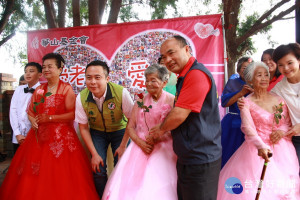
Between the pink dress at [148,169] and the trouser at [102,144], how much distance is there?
332mm

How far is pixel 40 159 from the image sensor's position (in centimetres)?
235

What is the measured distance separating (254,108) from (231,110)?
492 millimetres

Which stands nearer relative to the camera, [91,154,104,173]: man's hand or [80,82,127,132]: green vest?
[91,154,104,173]: man's hand

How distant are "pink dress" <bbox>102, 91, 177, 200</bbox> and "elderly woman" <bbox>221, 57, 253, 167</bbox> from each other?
2.62 feet

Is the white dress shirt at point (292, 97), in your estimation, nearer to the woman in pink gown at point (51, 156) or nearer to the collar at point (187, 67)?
the collar at point (187, 67)

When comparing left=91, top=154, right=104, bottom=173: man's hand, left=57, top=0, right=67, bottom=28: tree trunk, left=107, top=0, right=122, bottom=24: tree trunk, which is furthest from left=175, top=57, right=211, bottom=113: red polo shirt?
left=57, top=0, right=67, bottom=28: tree trunk

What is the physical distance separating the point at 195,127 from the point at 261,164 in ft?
3.14

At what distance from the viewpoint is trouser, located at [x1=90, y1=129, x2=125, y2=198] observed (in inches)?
92.3

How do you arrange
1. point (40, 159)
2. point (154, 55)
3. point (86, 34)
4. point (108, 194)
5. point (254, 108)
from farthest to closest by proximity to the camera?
1. point (86, 34)
2. point (154, 55)
3. point (40, 159)
4. point (254, 108)
5. point (108, 194)

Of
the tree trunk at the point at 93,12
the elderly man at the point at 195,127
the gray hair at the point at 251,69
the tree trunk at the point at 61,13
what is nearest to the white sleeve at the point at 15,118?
the elderly man at the point at 195,127

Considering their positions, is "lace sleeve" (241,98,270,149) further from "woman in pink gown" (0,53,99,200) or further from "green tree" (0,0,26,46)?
"green tree" (0,0,26,46)

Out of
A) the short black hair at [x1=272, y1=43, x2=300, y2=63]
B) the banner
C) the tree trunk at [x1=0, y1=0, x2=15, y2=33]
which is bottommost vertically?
the short black hair at [x1=272, y1=43, x2=300, y2=63]

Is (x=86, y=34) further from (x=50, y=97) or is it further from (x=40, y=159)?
(x=40, y=159)

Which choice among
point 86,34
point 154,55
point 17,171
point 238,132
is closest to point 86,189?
point 17,171
